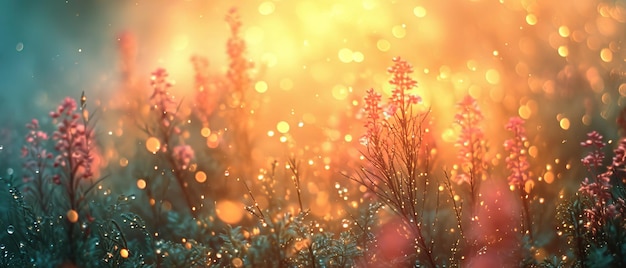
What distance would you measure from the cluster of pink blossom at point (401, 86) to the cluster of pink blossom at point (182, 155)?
8.64 feet

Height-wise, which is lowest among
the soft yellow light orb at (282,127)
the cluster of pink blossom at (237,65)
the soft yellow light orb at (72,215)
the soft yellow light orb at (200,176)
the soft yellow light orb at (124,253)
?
the soft yellow light orb at (72,215)

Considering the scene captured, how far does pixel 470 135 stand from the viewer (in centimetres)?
528

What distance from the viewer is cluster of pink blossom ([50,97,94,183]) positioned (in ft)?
14.8

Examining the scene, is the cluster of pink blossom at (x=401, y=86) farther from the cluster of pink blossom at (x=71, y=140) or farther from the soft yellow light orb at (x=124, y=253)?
the soft yellow light orb at (x=124, y=253)

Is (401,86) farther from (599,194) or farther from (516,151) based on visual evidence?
(599,194)

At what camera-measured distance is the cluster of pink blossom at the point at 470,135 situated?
17.2 feet

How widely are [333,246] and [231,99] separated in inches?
117

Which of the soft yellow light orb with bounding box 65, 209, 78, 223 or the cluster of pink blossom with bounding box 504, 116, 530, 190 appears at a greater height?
the cluster of pink blossom with bounding box 504, 116, 530, 190

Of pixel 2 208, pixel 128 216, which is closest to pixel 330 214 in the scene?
pixel 128 216

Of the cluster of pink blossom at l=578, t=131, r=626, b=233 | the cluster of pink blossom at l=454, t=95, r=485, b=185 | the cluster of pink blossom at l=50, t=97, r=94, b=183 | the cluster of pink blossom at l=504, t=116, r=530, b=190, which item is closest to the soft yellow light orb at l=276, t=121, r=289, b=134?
the cluster of pink blossom at l=454, t=95, r=485, b=185

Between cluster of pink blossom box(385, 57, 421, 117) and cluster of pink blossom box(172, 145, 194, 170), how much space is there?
104 inches

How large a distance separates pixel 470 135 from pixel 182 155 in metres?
3.31

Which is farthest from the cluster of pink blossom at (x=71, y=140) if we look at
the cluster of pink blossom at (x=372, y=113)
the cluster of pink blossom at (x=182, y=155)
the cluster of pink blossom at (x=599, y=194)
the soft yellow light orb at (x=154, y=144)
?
the cluster of pink blossom at (x=599, y=194)

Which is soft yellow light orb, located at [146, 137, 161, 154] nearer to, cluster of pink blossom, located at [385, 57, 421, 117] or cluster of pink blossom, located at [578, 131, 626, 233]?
cluster of pink blossom, located at [385, 57, 421, 117]
